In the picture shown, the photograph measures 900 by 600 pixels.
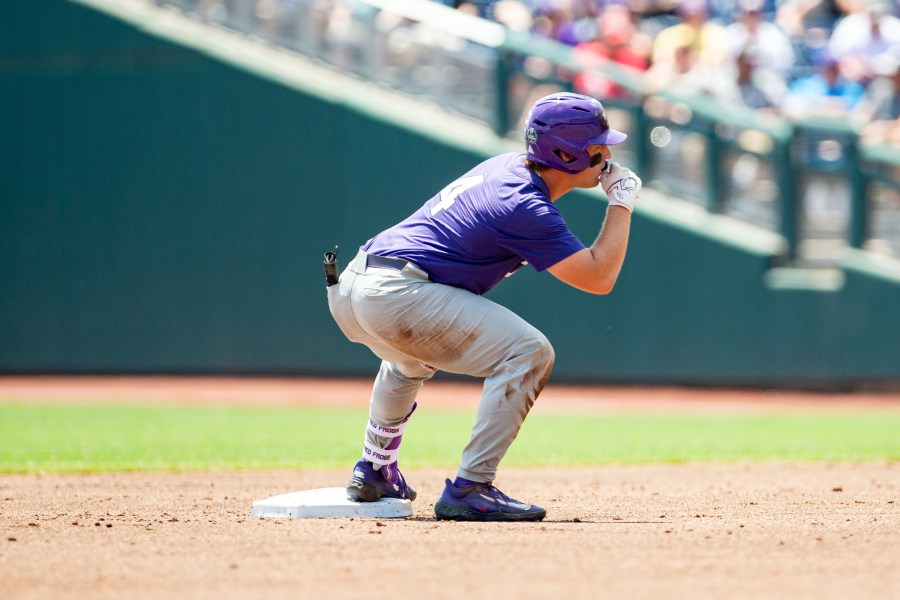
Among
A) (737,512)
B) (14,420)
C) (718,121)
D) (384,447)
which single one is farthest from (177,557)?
(718,121)

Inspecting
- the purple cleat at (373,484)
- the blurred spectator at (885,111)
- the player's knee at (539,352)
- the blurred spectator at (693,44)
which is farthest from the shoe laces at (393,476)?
the blurred spectator at (693,44)

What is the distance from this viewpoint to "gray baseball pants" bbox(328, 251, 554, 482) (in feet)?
16.4

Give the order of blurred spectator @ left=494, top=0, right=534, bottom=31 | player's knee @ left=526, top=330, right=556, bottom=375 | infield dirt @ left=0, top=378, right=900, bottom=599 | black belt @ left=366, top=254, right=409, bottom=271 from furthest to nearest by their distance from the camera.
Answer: blurred spectator @ left=494, top=0, right=534, bottom=31 < black belt @ left=366, top=254, right=409, bottom=271 < player's knee @ left=526, top=330, right=556, bottom=375 < infield dirt @ left=0, top=378, right=900, bottom=599

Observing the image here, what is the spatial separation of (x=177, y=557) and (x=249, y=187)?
427 inches

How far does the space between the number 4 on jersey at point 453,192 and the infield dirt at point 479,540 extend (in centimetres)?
136

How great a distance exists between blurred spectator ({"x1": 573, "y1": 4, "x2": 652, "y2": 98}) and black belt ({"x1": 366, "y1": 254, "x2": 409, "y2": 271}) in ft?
28.2

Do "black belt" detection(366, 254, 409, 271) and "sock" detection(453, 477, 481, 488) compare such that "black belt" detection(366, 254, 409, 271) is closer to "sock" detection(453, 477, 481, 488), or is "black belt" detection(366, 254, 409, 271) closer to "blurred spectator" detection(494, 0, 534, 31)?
"sock" detection(453, 477, 481, 488)

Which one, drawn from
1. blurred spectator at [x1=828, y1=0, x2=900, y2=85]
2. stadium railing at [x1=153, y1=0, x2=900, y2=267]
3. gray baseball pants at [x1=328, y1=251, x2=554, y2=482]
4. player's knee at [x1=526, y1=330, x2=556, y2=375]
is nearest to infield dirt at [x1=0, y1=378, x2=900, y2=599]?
gray baseball pants at [x1=328, y1=251, x2=554, y2=482]

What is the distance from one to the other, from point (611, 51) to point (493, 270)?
940 centimetres

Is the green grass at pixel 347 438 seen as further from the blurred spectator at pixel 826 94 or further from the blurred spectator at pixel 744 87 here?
the blurred spectator at pixel 744 87

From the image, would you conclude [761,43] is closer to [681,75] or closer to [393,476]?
[681,75]

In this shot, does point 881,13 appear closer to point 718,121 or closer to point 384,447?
point 718,121

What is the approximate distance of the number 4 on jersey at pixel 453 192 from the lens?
17.0 feet

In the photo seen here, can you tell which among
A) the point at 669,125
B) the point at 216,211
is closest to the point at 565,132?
the point at 669,125
